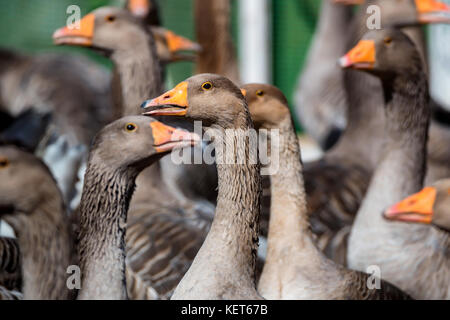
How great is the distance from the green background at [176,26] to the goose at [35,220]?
16.4 ft

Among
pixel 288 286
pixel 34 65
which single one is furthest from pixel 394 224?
pixel 34 65

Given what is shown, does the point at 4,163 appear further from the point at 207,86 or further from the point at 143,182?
the point at 207,86

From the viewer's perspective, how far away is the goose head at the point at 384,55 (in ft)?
12.6

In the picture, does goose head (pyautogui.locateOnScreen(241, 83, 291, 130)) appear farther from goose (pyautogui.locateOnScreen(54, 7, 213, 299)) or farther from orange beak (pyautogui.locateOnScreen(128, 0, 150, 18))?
orange beak (pyautogui.locateOnScreen(128, 0, 150, 18))

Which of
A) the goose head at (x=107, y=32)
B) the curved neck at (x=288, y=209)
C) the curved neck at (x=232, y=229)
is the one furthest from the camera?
the goose head at (x=107, y=32)

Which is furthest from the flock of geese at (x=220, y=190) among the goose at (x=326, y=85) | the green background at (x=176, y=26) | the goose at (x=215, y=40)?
the green background at (x=176, y=26)


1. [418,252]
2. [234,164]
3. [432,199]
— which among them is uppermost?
[234,164]

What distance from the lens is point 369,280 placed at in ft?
10.4

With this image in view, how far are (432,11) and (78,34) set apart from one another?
2.30m

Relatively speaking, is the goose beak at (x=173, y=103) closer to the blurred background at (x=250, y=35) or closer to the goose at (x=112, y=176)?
the goose at (x=112, y=176)

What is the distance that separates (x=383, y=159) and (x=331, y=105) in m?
2.42

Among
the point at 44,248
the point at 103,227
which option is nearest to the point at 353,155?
the point at 44,248

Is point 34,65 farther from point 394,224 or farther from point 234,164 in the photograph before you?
point 234,164

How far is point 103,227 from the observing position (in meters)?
2.93
